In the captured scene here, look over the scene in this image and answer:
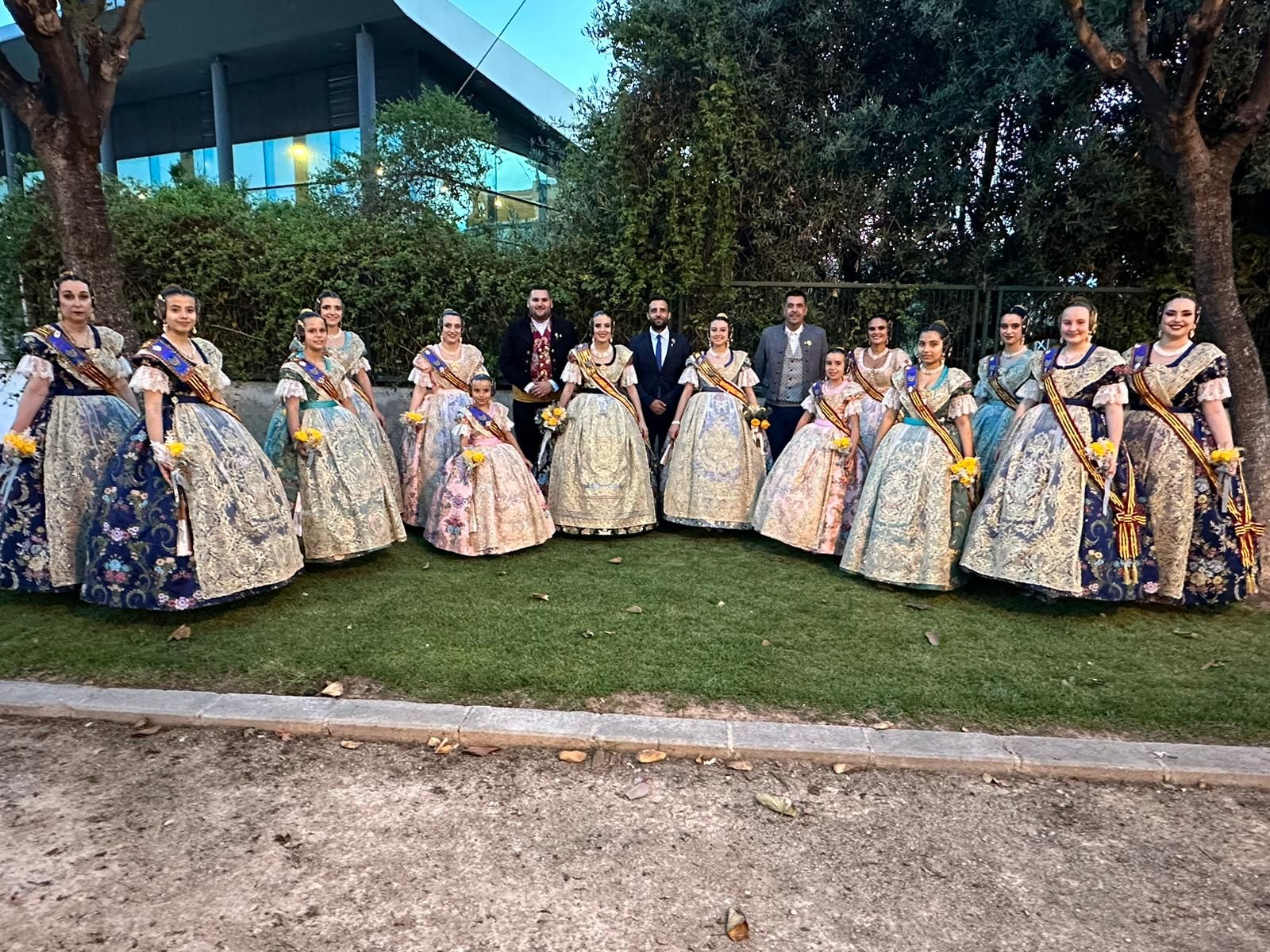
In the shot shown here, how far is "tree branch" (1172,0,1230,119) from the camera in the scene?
448cm

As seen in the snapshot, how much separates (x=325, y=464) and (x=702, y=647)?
293 cm

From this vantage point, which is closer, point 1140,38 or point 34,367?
point 34,367

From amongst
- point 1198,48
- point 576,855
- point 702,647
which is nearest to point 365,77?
point 1198,48

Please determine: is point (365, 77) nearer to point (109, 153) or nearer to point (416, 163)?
point (416, 163)

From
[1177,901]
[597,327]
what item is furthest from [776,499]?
[1177,901]

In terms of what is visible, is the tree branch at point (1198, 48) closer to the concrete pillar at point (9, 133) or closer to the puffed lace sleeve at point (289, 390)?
the puffed lace sleeve at point (289, 390)

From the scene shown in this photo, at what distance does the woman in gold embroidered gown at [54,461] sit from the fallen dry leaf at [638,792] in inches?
153

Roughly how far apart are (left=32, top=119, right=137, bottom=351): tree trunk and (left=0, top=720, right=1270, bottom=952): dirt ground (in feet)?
13.3

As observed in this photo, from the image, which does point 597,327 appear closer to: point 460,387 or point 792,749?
point 460,387

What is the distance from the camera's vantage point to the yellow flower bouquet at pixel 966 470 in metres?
4.70

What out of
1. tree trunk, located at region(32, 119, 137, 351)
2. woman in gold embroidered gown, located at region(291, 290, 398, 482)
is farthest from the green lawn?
tree trunk, located at region(32, 119, 137, 351)

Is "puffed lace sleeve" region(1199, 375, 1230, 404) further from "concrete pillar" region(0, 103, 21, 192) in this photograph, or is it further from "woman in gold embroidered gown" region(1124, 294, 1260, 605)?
"concrete pillar" region(0, 103, 21, 192)

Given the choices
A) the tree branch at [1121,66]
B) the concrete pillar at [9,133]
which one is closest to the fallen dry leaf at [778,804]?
the tree branch at [1121,66]

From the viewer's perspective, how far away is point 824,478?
224 inches
